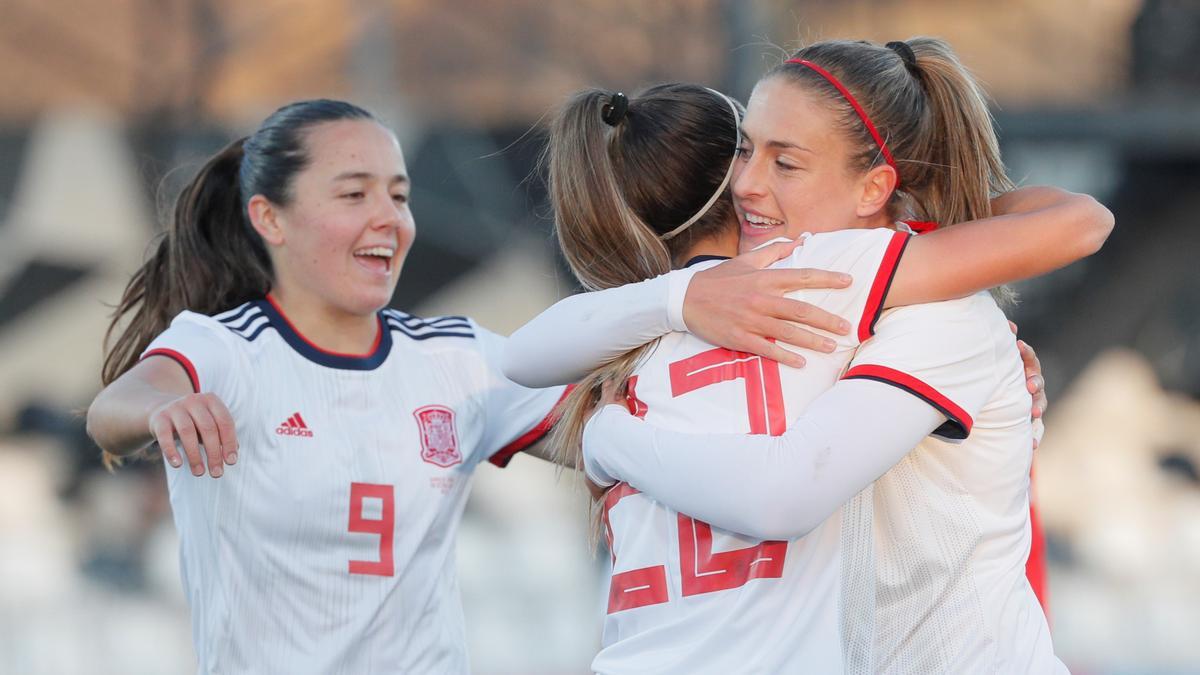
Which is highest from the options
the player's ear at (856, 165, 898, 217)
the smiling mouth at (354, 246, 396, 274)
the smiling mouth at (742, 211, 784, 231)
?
the player's ear at (856, 165, 898, 217)

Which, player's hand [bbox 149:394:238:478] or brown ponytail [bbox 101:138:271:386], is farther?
brown ponytail [bbox 101:138:271:386]

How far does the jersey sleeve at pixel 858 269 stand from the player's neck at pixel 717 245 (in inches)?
10.6

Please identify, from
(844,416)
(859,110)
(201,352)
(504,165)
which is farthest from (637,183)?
(504,165)

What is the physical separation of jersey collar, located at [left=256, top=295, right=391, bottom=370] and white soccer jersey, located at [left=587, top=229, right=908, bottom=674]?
3.06 ft

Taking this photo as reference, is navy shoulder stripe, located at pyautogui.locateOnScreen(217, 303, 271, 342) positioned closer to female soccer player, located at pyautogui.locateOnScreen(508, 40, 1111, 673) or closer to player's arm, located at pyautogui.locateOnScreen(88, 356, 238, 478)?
player's arm, located at pyautogui.locateOnScreen(88, 356, 238, 478)

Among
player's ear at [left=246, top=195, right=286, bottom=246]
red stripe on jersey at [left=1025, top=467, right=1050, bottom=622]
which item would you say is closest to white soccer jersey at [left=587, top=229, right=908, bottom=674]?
red stripe on jersey at [left=1025, top=467, right=1050, bottom=622]

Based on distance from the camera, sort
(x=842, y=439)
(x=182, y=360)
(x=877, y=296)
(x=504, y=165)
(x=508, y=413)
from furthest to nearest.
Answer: (x=504, y=165)
(x=508, y=413)
(x=182, y=360)
(x=877, y=296)
(x=842, y=439)

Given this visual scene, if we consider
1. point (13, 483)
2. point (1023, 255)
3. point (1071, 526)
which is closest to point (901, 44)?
point (1023, 255)

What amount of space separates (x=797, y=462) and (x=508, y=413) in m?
1.18

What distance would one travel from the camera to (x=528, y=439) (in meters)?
2.85

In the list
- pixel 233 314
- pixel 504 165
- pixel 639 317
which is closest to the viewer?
pixel 639 317

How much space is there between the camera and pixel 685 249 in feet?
7.20

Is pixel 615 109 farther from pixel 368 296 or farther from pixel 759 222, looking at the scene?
pixel 368 296

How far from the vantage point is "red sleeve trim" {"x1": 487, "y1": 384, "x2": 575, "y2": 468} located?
2.81 meters
